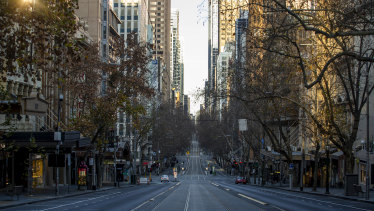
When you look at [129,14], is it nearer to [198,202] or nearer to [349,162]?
[349,162]

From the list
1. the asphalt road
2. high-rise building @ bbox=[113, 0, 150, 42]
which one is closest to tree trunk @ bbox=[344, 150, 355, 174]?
the asphalt road

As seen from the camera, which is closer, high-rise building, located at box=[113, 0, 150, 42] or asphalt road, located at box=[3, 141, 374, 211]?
asphalt road, located at box=[3, 141, 374, 211]

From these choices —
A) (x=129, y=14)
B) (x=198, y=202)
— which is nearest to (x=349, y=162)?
(x=198, y=202)

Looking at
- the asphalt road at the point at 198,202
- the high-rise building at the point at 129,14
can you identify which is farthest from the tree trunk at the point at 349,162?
the high-rise building at the point at 129,14

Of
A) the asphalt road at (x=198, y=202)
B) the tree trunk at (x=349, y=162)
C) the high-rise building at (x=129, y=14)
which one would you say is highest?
the high-rise building at (x=129, y=14)

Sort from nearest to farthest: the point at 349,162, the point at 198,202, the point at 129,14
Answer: the point at 198,202
the point at 349,162
the point at 129,14

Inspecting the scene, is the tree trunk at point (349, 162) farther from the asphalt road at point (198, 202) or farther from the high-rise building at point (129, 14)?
the high-rise building at point (129, 14)

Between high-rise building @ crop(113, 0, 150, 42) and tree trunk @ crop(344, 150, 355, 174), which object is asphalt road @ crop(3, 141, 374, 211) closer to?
tree trunk @ crop(344, 150, 355, 174)

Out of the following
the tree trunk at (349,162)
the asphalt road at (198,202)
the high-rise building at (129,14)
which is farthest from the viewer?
the high-rise building at (129,14)

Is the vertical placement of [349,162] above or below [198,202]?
above

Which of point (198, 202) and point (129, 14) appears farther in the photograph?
point (129, 14)

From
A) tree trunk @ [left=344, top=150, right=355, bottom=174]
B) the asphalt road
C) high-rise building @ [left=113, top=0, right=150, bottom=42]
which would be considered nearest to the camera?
the asphalt road

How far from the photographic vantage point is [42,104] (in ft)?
104

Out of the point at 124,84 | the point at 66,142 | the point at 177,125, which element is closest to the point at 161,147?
the point at 177,125
